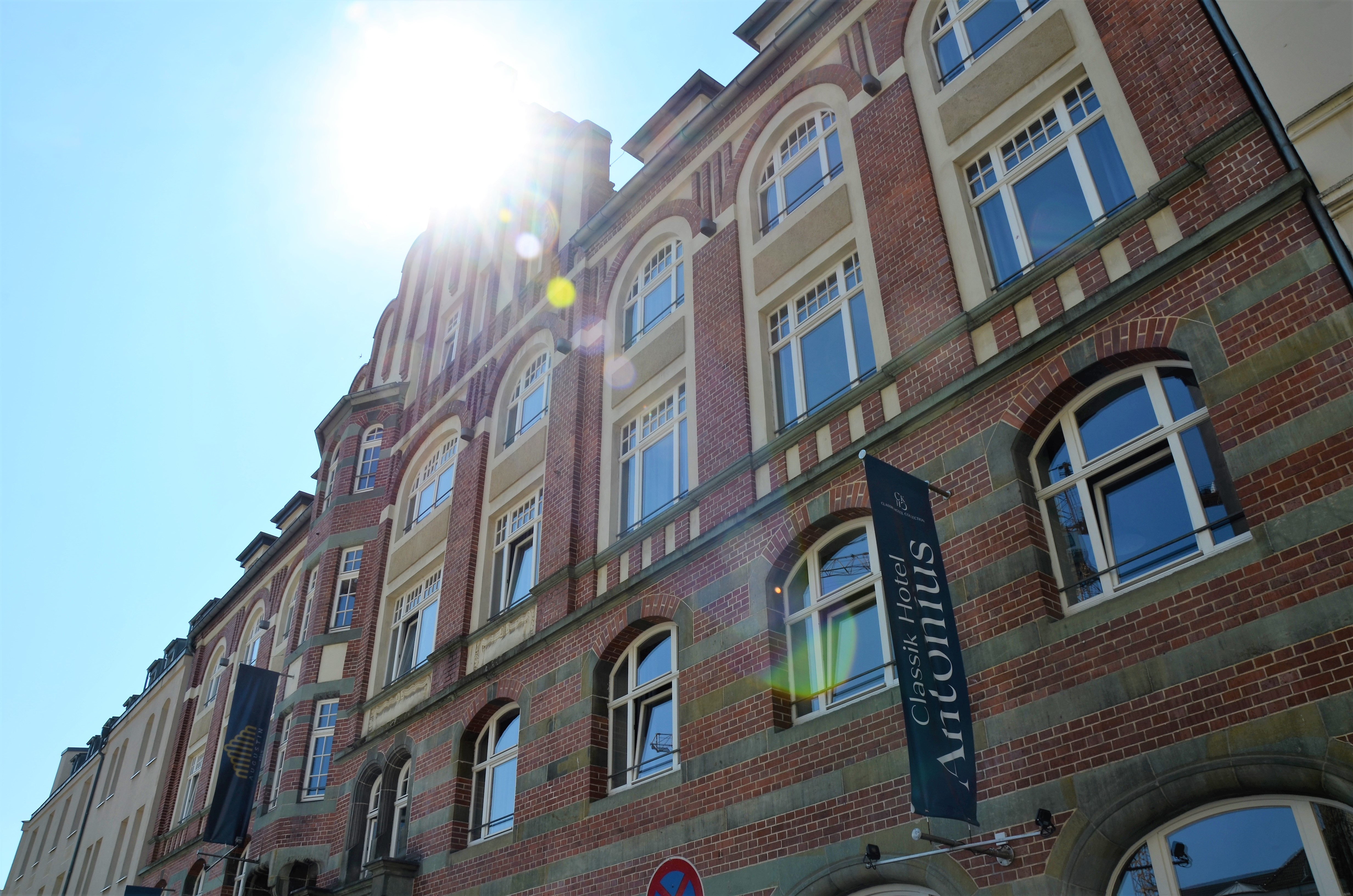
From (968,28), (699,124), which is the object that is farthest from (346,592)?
(968,28)

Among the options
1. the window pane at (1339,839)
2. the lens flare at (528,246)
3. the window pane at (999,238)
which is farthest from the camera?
the lens flare at (528,246)

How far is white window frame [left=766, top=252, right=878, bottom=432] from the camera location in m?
13.5

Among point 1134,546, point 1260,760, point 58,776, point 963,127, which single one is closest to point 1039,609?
point 1134,546

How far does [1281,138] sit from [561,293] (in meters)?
14.0

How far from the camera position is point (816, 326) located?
1438cm

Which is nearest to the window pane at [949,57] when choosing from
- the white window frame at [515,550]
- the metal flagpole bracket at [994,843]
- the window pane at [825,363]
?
the window pane at [825,363]

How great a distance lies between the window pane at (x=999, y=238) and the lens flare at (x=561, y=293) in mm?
9642

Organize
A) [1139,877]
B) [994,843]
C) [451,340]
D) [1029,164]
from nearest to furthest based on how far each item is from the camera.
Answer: [1139,877], [994,843], [1029,164], [451,340]

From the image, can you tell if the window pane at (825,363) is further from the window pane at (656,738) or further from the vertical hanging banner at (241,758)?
the vertical hanging banner at (241,758)

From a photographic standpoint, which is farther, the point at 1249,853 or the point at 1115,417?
the point at 1115,417

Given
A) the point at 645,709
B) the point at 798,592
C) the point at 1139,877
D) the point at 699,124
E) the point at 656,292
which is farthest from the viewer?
the point at 656,292

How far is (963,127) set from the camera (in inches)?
511

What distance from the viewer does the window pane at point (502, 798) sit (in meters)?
16.4

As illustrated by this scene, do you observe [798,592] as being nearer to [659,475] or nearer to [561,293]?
[659,475]
